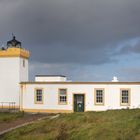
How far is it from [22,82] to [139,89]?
12420 millimetres

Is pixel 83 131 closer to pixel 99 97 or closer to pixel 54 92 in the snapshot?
pixel 99 97

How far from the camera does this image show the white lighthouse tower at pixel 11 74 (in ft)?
146

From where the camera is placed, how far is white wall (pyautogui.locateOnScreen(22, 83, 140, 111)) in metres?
40.2

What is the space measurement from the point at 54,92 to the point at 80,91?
275 cm

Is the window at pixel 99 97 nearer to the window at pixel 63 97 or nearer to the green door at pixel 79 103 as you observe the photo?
the green door at pixel 79 103

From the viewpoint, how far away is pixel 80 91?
41188 mm

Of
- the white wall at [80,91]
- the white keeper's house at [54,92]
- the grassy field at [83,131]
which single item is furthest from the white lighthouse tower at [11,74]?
the grassy field at [83,131]

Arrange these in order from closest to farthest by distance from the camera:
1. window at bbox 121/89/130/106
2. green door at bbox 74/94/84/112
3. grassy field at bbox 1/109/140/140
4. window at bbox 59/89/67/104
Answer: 1. grassy field at bbox 1/109/140/140
2. window at bbox 121/89/130/106
3. green door at bbox 74/94/84/112
4. window at bbox 59/89/67/104

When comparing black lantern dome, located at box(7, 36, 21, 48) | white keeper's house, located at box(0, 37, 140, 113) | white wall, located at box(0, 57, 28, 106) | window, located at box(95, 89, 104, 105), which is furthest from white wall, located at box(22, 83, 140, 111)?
black lantern dome, located at box(7, 36, 21, 48)

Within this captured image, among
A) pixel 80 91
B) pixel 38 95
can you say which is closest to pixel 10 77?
pixel 38 95

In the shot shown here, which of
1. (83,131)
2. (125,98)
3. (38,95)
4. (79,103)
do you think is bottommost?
(83,131)

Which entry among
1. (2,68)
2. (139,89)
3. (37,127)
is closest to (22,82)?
(2,68)

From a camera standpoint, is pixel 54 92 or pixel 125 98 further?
pixel 54 92

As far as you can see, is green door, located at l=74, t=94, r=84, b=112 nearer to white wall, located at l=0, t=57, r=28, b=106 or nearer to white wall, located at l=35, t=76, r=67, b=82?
white wall, located at l=35, t=76, r=67, b=82
